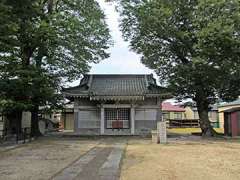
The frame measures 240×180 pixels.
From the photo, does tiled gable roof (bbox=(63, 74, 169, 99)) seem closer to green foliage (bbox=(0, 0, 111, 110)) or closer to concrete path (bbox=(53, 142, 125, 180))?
green foliage (bbox=(0, 0, 111, 110))

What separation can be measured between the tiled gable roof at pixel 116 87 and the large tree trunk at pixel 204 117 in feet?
9.98

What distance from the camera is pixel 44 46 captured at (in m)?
24.5

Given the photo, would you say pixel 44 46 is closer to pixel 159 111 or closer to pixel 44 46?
pixel 44 46

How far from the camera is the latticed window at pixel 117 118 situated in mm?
30453

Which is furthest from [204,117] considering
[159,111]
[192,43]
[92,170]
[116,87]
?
[92,170]

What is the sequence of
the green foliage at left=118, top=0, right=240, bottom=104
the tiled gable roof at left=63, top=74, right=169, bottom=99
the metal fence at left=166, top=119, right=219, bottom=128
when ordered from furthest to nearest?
the metal fence at left=166, top=119, right=219, bottom=128 → the tiled gable roof at left=63, top=74, right=169, bottom=99 → the green foliage at left=118, top=0, right=240, bottom=104

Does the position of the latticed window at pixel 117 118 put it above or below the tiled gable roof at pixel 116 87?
below

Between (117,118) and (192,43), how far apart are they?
30.5 feet

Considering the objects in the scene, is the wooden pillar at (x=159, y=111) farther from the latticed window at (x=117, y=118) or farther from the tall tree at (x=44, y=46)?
the tall tree at (x=44, y=46)

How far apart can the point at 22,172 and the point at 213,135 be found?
21414 mm

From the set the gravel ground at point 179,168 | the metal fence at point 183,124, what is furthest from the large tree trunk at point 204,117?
the metal fence at point 183,124

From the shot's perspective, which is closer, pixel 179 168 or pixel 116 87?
pixel 179 168

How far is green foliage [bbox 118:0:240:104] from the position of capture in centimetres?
2383

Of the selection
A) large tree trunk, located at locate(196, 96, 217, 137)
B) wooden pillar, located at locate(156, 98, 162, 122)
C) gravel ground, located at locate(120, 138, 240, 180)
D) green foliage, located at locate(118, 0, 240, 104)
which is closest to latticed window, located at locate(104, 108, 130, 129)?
wooden pillar, located at locate(156, 98, 162, 122)
